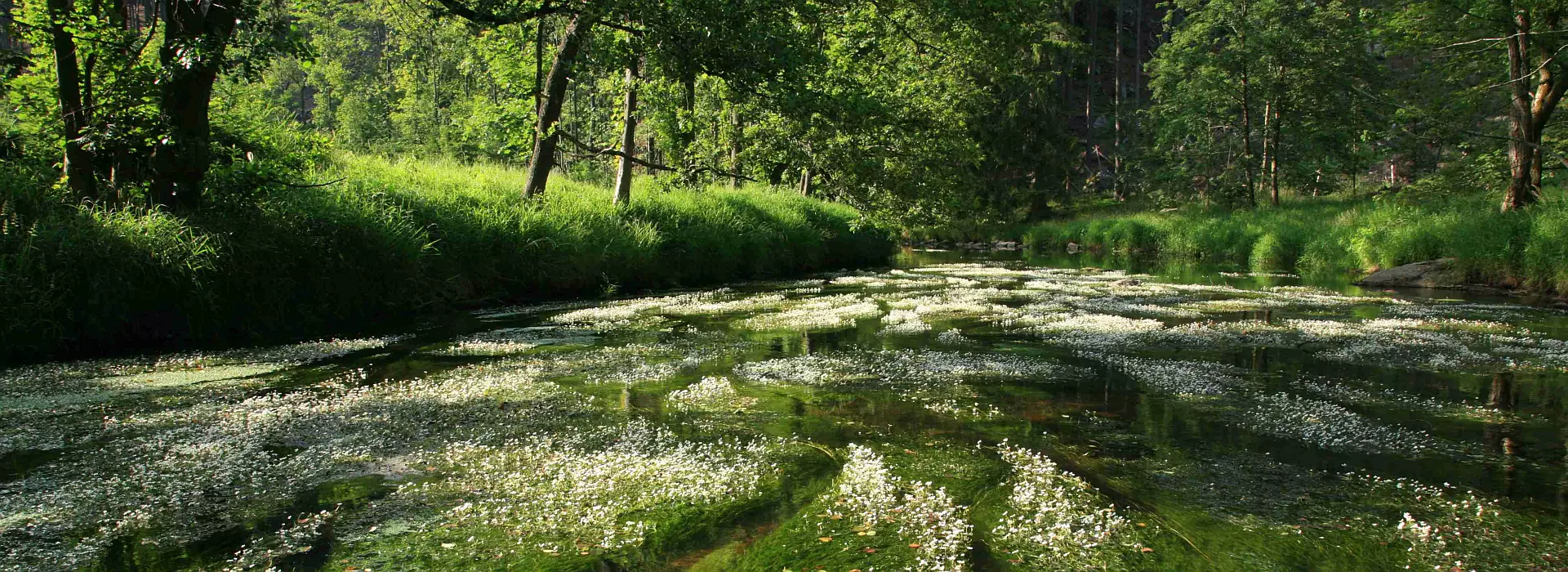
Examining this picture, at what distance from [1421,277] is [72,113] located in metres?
19.3

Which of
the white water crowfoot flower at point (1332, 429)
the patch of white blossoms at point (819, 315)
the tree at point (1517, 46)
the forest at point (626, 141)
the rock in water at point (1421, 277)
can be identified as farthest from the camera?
the tree at point (1517, 46)

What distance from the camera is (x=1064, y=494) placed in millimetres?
3645

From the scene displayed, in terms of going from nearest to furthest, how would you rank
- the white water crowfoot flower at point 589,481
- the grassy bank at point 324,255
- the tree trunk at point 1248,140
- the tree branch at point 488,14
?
the white water crowfoot flower at point 589,481, the grassy bank at point 324,255, the tree branch at point 488,14, the tree trunk at point 1248,140

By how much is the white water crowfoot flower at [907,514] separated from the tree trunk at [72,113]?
840 centimetres

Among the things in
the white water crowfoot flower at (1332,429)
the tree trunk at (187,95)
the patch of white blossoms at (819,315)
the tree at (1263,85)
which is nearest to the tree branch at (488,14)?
the tree trunk at (187,95)

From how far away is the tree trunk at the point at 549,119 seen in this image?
1352cm

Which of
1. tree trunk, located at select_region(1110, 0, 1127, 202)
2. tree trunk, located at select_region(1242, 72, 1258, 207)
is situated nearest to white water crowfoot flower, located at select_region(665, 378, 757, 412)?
tree trunk, located at select_region(1242, 72, 1258, 207)

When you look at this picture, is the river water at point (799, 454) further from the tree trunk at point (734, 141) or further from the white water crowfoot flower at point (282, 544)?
the tree trunk at point (734, 141)

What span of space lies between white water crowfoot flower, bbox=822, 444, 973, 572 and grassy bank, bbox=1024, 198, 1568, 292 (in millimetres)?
13268

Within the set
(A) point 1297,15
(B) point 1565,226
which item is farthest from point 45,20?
(A) point 1297,15

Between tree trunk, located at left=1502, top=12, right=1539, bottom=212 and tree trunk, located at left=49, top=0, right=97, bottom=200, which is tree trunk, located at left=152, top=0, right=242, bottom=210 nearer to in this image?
tree trunk, located at left=49, top=0, right=97, bottom=200

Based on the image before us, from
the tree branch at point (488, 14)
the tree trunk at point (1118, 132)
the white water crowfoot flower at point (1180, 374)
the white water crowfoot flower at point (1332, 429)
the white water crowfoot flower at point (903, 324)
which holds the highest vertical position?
the tree trunk at point (1118, 132)

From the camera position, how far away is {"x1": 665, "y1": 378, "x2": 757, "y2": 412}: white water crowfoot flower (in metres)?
5.43

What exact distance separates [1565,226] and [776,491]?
14151mm
